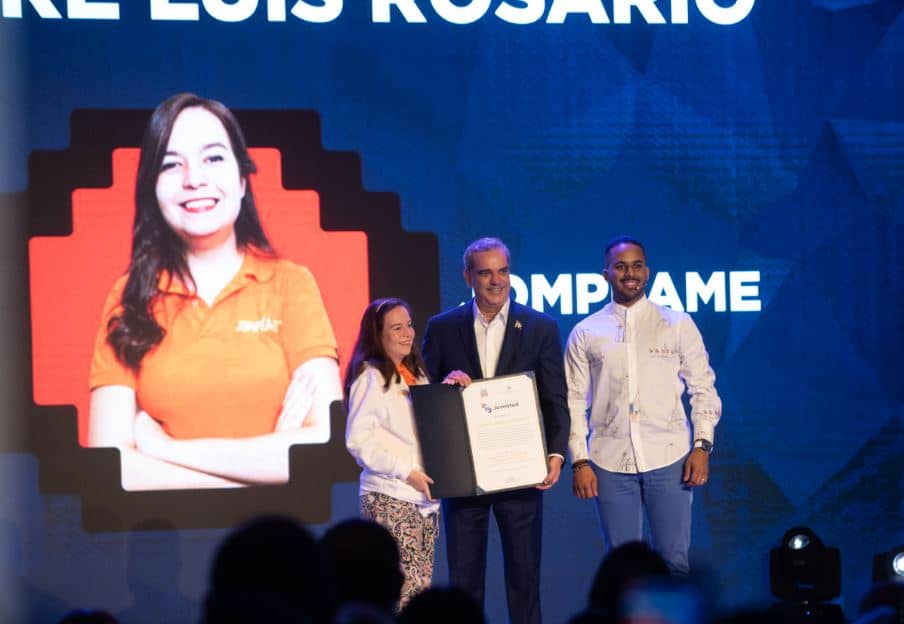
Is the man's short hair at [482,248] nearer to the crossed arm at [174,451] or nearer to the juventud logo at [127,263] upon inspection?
the juventud logo at [127,263]

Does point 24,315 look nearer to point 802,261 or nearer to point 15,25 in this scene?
point 15,25

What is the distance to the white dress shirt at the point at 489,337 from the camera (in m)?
4.86

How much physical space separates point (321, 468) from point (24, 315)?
5.31 ft

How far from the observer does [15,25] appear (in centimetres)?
556

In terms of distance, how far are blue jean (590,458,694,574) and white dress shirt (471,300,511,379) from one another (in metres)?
0.68

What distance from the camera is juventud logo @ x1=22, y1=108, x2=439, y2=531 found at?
555 cm

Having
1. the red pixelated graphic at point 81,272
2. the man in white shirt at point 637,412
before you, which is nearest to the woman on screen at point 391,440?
the man in white shirt at point 637,412

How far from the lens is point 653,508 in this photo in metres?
4.89

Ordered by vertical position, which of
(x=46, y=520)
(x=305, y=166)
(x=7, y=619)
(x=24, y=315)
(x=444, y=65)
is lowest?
(x=7, y=619)

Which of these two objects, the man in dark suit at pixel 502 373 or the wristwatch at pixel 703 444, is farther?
the wristwatch at pixel 703 444

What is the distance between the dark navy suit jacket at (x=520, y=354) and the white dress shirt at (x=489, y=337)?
0.10ft

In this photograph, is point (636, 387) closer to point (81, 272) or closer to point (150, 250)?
point (150, 250)

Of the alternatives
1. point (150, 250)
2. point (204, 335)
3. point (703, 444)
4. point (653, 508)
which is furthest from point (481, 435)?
point (150, 250)

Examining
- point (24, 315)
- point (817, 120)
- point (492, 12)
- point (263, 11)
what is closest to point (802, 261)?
point (817, 120)
